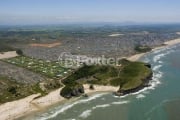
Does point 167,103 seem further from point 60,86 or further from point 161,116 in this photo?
point 60,86

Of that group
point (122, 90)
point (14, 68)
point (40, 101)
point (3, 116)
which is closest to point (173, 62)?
point (122, 90)

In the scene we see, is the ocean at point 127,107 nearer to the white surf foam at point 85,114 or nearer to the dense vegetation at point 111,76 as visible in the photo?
the white surf foam at point 85,114

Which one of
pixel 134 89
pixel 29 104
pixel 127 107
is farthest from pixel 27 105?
pixel 134 89

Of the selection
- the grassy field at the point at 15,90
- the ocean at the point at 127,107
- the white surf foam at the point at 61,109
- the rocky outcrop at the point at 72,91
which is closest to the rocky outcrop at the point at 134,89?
the ocean at the point at 127,107

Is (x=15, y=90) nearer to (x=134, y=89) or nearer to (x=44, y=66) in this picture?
(x=134, y=89)

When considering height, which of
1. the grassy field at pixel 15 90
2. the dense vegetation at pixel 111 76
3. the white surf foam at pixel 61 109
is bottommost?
the white surf foam at pixel 61 109

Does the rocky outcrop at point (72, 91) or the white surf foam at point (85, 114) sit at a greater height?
the rocky outcrop at point (72, 91)

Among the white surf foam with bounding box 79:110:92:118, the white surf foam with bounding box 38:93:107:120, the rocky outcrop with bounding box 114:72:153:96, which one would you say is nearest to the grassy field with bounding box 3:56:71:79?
the white surf foam with bounding box 38:93:107:120
